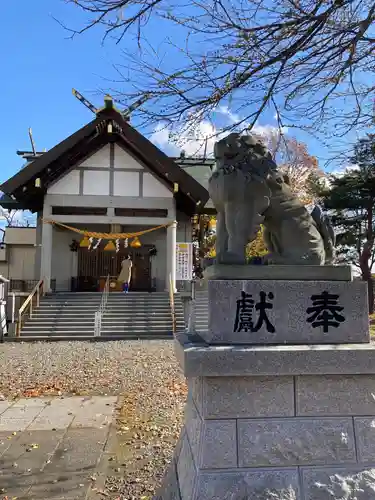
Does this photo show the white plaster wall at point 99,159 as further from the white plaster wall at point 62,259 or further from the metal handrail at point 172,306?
the metal handrail at point 172,306

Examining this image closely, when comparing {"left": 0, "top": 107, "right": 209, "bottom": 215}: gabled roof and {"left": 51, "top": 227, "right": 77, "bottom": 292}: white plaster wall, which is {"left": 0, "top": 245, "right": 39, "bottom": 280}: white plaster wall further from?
{"left": 0, "top": 107, "right": 209, "bottom": 215}: gabled roof

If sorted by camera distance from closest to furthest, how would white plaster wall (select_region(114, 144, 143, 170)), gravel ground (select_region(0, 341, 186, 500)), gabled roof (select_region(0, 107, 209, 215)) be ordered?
gravel ground (select_region(0, 341, 186, 500))
gabled roof (select_region(0, 107, 209, 215))
white plaster wall (select_region(114, 144, 143, 170))

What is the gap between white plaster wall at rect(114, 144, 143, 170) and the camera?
17.3 m

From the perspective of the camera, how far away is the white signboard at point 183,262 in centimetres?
1689

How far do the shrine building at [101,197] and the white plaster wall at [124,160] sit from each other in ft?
0.04

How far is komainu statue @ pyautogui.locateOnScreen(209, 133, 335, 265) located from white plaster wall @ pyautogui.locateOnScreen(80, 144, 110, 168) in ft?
49.1

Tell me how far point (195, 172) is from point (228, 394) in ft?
65.6

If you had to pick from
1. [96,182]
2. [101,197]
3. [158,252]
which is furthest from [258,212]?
[158,252]

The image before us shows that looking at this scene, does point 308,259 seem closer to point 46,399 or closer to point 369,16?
point 369,16

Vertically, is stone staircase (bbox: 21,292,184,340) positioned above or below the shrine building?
below

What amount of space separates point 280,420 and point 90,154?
638 inches

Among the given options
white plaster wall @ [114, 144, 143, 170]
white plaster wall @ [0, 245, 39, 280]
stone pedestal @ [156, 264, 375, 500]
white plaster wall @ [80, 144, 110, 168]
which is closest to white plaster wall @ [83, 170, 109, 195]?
white plaster wall @ [80, 144, 110, 168]

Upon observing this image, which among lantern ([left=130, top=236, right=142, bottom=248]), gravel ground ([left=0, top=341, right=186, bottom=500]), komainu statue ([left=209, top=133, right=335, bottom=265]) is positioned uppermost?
lantern ([left=130, top=236, right=142, bottom=248])

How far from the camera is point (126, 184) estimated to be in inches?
675
